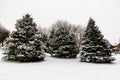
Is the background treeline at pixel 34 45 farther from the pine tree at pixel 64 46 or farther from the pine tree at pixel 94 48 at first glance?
the pine tree at pixel 64 46

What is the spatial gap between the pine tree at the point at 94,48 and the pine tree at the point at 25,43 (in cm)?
465

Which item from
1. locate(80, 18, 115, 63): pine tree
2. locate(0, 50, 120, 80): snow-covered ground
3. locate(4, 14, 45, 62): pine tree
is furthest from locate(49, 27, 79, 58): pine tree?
locate(0, 50, 120, 80): snow-covered ground

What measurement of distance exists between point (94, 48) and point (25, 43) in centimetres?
715

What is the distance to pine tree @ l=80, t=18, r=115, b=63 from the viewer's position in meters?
17.4

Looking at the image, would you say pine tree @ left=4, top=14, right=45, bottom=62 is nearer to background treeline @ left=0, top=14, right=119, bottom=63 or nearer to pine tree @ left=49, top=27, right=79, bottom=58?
background treeline @ left=0, top=14, right=119, bottom=63

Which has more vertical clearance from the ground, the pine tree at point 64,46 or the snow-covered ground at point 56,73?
the pine tree at point 64,46

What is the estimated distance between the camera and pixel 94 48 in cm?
1809

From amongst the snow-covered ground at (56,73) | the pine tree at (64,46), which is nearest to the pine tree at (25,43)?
the snow-covered ground at (56,73)

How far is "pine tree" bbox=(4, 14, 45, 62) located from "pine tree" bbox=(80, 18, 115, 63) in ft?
15.3

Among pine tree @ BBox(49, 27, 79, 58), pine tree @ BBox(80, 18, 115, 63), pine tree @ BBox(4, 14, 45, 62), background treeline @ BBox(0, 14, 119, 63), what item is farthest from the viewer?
pine tree @ BBox(49, 27, 79, 58)

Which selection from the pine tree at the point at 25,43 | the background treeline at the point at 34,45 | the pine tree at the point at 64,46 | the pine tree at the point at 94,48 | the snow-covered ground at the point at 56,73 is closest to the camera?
the snow-covered ground at the point at 56,73

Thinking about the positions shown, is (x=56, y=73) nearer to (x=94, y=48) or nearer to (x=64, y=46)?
(x=94, y=48)

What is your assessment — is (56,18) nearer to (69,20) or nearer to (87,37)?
(69,20)

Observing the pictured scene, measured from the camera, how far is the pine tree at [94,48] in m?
17.4
